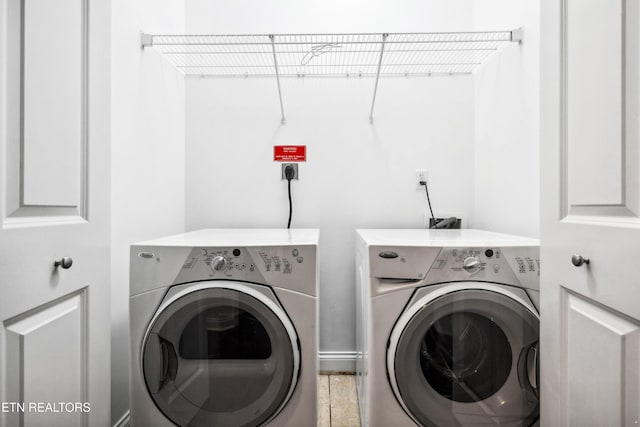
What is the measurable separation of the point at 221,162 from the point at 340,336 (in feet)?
4.02

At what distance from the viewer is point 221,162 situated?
6.04ft

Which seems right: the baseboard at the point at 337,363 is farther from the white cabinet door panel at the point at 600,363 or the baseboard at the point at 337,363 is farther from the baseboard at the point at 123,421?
the white cabinet door panel at the point at 600,363

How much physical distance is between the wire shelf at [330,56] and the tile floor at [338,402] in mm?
1674

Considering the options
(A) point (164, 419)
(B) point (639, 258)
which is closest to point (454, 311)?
(B) point (639, 258)

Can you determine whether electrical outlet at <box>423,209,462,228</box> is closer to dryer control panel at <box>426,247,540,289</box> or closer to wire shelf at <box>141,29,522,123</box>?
wire shelf at <box>141,29,522,123</box>

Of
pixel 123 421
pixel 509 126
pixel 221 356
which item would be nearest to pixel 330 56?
pixel 509 126

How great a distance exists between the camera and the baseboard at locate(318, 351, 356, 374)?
180cm

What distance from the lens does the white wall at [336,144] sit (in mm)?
1827

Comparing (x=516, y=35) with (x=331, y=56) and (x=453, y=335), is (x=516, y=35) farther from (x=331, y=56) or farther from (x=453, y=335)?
(x=453, y=335)

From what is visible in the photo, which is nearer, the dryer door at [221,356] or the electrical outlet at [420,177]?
the dryer door at [221,356]

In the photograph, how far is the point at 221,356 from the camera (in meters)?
1.08

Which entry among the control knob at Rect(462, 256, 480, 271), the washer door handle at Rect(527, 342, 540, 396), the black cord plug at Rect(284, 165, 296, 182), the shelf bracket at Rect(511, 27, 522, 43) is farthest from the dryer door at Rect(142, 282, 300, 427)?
the shelf bracket at Rect(511, 27, 522, 43)

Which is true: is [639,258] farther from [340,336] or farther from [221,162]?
[221,162]

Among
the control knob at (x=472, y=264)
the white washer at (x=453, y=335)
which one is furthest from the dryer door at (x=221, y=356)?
the control knob at (x=472, y=264)
